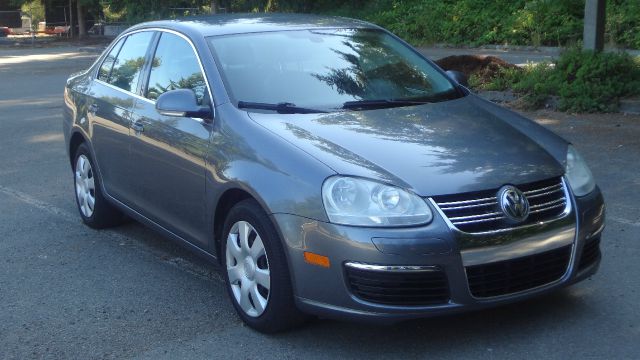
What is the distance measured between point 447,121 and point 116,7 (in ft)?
125

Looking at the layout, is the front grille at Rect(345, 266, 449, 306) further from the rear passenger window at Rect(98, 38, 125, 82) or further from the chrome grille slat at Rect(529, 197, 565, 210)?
the rear passenger window at Rect(98, 38, 125, 82)

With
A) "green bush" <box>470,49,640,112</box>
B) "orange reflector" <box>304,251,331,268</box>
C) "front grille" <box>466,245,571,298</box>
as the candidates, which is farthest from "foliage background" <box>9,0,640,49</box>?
"orange reflector" <box>304,251,331,268</box>

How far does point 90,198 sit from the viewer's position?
6.88 metres

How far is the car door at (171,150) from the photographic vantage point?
507 centimetres

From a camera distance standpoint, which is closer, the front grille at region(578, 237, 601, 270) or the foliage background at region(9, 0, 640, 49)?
the front grille at region(578, 237, 601, 270)

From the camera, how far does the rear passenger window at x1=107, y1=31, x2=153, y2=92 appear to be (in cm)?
617

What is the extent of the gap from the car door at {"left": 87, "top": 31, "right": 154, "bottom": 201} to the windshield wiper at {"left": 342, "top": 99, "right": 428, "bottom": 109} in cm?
169

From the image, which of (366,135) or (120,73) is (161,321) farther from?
(120,73)

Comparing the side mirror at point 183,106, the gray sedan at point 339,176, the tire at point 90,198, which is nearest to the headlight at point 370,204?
the gray sedan at point 339,176

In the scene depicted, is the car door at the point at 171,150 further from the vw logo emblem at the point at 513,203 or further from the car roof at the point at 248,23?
the vw logo emblem at the point at 513,203

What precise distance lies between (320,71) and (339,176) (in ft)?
4.46

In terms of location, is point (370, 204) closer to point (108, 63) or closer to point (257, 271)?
point (257, 271)

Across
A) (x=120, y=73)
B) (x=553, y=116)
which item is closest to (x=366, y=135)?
(x=120, y=73)

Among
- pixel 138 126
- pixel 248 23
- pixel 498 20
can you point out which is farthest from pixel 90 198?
pixel 498 20
